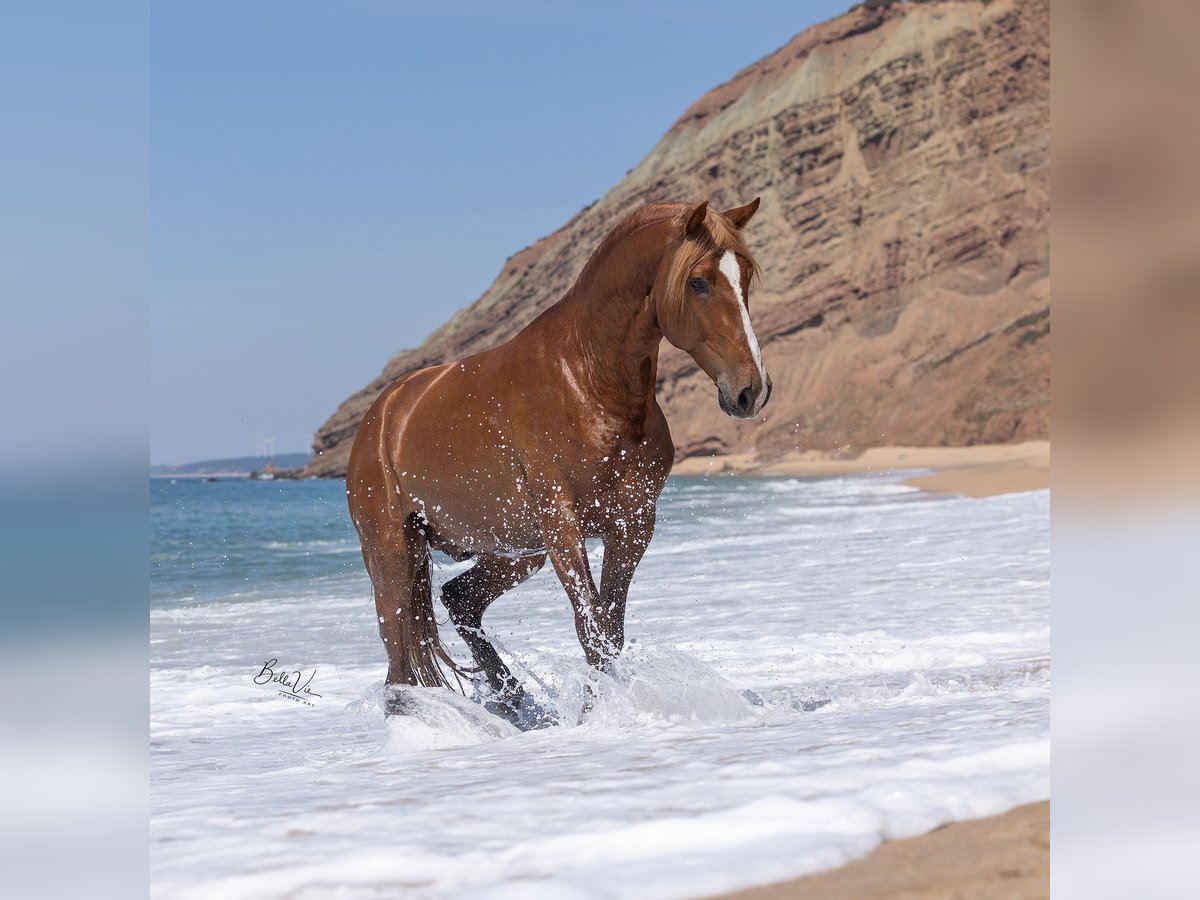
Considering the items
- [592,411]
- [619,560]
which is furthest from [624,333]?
[619,560]

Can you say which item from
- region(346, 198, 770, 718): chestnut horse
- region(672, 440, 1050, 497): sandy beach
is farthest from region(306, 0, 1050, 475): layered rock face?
region(346, 198, 770, 718): chestnut horse

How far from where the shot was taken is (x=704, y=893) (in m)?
1.65

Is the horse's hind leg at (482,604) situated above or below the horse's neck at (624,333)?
below

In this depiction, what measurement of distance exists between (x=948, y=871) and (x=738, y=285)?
5.85ft

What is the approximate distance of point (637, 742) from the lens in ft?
9.58

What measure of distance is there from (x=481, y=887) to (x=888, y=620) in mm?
4454

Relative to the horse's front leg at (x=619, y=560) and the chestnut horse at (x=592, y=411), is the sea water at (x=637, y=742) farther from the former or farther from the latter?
the chestnut horse at (x=592, y=411)

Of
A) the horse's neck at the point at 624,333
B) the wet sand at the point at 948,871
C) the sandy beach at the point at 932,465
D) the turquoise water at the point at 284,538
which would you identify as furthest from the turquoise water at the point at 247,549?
the sandy beach at the point at 932,465

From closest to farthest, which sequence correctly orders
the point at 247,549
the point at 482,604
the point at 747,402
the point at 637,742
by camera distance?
the point at 637,742, the point at 747,402, the point at 482,604, the point at 247,549

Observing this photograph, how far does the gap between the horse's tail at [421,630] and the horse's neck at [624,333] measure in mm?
1032

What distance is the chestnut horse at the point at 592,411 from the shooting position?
3145 mm

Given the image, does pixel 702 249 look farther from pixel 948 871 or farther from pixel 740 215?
pixel 948 871
